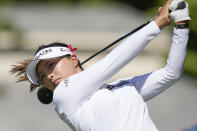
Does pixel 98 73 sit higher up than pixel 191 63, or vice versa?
pixel 98 73

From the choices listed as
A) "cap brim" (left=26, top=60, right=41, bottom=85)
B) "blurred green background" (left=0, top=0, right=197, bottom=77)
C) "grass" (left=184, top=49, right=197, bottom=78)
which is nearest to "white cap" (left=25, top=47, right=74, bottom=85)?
"cap brim" (left=26, top=60, right=41, bottom=85)

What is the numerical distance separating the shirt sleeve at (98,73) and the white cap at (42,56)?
0.85 ft

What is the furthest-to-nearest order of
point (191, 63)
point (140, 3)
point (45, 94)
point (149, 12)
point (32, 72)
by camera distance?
point (140, 3) < point (149, 12) < point (191, 63) < point (45, 94) < point (32, 72)

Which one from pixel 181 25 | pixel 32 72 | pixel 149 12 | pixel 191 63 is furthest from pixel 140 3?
pixel 181 25

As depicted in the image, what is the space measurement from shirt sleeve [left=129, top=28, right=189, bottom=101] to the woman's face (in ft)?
1.24

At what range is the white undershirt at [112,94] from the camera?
356 cm

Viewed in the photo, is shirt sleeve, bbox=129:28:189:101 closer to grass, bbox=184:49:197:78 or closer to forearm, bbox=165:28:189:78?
forearm, bbox=165:28:189:78

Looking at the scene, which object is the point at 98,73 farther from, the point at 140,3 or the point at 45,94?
the point at 140,3

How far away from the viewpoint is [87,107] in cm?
367

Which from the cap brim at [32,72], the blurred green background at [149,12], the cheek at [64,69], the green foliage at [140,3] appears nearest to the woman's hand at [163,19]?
the cheek at [64,69]

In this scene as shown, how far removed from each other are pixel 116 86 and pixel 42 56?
0.51 meters

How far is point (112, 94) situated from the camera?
3.68m

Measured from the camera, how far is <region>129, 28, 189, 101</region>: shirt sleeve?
3.69 m

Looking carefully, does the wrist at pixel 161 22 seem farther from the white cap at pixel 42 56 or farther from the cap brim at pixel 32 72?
the cap brim at pixel 32 72
